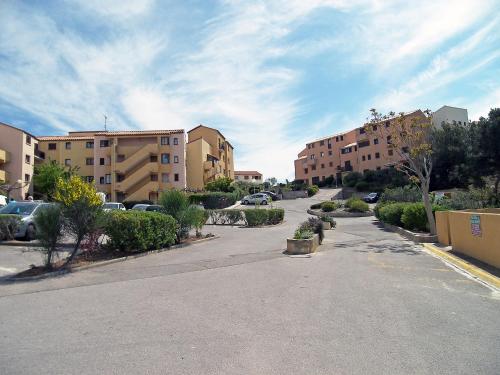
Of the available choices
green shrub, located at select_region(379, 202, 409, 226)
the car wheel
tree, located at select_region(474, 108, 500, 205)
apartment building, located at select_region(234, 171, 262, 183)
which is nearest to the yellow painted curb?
green shrub, located at select_region(379, 202, 409, 226)

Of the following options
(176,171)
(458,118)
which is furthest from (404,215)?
(458,118)

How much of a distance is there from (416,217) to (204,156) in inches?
1770

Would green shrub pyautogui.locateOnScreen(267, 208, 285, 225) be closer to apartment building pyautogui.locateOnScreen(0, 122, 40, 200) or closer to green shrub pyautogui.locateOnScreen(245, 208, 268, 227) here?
green shrub pyautogui.locateOnScreen(245, 208, 268, 227)

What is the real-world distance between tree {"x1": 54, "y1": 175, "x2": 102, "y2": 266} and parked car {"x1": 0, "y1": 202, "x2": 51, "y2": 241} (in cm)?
577

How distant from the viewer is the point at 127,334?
191 inches

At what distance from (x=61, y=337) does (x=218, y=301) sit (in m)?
2.47

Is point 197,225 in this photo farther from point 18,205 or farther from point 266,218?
point 266,218

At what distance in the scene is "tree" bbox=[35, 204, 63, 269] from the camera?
9.32 m

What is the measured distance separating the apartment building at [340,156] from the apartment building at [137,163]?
99.1 ft

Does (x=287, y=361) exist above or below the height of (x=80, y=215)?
below

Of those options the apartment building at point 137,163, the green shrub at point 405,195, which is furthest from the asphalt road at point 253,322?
the apartment building at point 137,163

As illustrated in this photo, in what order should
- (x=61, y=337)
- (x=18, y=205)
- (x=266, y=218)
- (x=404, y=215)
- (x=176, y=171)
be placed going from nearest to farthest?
(x=61, y=337) < (x=18, y=205) < (x=404, y=215) < (x=266, y=218) < (x=176, y=171)

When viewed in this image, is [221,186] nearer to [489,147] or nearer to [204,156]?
[204,156]

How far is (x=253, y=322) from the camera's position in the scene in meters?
5.26
